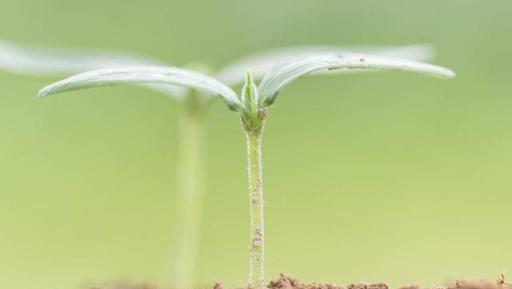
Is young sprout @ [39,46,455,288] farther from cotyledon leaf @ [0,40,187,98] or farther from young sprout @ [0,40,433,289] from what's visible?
cotyledon leaf @ [0,40,187,98]

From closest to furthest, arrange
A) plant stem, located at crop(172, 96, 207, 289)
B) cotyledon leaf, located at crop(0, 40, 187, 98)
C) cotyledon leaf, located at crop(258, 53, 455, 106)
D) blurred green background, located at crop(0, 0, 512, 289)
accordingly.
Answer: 1. cotyledon leaf, located at crop(258, 53, 455, 106)
2. plant stem, located at crop(172, 96, 207, 289)
3. cotyledon leaf, located at crop(0, 40, 187, 98)
4. blurred green background, located at crop(0, 0, 512, 289)

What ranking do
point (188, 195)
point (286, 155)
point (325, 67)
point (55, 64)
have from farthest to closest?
point (286, 155), point (55, 64), point (188, 195), point (325, 67)

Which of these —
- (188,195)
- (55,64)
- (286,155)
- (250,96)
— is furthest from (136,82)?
(286,155)

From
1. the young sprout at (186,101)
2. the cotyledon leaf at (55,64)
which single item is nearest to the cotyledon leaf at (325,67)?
the young sprout at (186,101)

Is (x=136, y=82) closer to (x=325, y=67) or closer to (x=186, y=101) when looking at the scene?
(x=325, y=67)

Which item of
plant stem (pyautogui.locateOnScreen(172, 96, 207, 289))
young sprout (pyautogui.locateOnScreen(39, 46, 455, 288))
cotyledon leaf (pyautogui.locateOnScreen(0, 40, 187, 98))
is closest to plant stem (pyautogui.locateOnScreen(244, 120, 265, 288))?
young sprout (pyautogui.locateOnScreen(39, 46, 455, 288))

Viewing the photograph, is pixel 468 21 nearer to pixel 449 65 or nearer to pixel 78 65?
pixel 449 65

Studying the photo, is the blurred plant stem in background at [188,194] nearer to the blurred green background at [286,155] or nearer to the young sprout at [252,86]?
the young sprout at [252,86]

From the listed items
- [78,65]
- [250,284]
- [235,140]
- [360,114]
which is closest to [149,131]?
[235,140]
